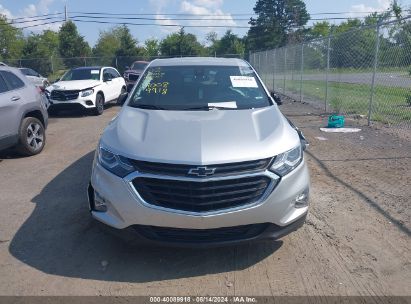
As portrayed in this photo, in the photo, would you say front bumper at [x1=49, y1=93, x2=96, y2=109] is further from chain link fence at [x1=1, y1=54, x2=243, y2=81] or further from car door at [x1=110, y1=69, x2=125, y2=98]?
chain link fence at [x1=1, y1=54, x2=243, y2=81]

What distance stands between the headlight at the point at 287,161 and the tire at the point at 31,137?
5.49 m

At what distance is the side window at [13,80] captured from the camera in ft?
24.2

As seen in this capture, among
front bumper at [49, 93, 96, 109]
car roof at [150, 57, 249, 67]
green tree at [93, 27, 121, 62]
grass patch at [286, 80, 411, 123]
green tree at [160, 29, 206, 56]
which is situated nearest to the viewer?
car roof at [150, 57, 249, 67]

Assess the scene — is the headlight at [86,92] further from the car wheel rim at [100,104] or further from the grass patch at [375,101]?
the grass patch at [375,101]

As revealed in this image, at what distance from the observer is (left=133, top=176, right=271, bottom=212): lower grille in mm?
3365

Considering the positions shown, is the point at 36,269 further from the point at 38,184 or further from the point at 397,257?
the point at 397,257

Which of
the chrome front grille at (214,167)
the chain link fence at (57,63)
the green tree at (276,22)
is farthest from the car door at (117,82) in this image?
the green tree at (276,22)

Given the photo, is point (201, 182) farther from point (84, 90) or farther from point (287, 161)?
point (84, 90)

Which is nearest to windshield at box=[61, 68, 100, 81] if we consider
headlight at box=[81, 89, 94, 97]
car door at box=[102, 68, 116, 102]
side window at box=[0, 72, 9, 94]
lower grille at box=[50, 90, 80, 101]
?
car door at box=[102, 68, 116, 102]

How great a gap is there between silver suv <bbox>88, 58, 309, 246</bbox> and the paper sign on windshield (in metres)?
1.17

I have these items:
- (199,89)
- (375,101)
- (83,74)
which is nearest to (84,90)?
(83,74)

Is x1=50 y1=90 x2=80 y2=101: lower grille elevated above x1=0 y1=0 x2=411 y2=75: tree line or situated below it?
below

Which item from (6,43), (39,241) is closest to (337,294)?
(39,241)

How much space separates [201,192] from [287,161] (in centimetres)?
83
